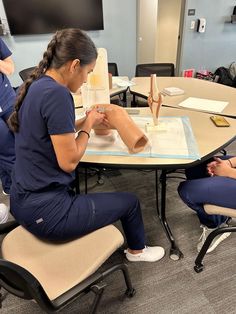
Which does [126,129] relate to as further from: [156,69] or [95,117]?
[156,69]

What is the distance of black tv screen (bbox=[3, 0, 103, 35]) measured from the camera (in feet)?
11.0

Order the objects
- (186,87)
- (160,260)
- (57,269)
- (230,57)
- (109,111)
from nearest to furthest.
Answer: (57,269) < (109,111) < (160,260) < (186,87) < (230,57)

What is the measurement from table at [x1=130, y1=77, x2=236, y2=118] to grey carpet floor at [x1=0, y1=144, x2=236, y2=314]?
35.6 inches

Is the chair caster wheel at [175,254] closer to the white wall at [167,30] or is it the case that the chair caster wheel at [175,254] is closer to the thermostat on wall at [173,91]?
the thermostat on wall at [173,91]

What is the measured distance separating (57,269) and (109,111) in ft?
2.46

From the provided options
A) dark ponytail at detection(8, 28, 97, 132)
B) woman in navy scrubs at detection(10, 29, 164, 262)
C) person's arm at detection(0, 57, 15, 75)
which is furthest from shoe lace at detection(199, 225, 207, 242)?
person's arm at detection(0, 57, 15, 75)

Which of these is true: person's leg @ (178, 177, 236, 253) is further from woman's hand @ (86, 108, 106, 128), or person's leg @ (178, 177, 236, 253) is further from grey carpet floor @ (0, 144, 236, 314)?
woman's hand @ (86, 108, 106, 128)

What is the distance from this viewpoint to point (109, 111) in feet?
4.02

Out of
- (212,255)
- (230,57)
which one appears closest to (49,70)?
(212,255)

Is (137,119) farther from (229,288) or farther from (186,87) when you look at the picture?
(229,288)

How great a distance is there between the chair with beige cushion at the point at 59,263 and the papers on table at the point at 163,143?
1.26ft

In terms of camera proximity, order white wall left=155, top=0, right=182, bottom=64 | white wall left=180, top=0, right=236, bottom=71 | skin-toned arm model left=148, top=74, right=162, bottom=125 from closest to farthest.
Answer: skin-toned arm model left=148, top=74, right=162, bottom=125, white wall left=180, top=0, right=236, bottom=71, white wall left=155, top=0, right=182, bottom=64

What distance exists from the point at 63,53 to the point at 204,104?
1232 mm

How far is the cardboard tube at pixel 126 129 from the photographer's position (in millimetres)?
1156
